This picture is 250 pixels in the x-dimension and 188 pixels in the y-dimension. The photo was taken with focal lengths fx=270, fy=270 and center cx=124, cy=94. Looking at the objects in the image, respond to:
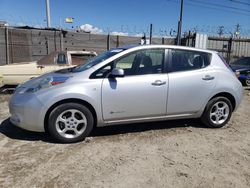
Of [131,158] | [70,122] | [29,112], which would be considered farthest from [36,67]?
[131,158]


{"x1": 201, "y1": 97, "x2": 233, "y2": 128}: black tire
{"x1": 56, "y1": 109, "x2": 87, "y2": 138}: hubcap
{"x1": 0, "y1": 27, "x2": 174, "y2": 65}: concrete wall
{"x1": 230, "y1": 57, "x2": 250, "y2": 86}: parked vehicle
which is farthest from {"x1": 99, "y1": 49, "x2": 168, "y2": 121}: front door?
{"x1": 0, "y1": 27, "x2": 174, "y2": 65}: concrete wall

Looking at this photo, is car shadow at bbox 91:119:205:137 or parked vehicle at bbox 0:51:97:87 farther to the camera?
parked vehicle at bbox 0:51:97:87

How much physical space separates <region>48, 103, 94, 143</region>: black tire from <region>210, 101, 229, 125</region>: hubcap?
2421mm

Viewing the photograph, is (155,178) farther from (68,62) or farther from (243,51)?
(243,51)

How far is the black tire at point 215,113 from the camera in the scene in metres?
5.20

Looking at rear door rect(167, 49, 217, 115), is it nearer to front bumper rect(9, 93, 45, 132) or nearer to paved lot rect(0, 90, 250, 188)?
paved lot rect(0, 90, 250, 188)

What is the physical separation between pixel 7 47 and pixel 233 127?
500 inches

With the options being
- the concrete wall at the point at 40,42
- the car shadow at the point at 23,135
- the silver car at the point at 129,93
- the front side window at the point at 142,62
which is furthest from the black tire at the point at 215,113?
the concrete wall at the point at 40,42

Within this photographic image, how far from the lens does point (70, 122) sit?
14.3 ft

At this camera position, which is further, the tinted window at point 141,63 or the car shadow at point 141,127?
the car shadow at point 141,127

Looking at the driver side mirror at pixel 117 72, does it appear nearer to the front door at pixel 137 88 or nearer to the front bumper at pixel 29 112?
the front door at pixel 137 88

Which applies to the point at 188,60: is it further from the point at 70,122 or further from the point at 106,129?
the point at 70,122

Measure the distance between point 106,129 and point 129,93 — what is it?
3.26ft

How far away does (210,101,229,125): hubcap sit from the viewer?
5.28m
